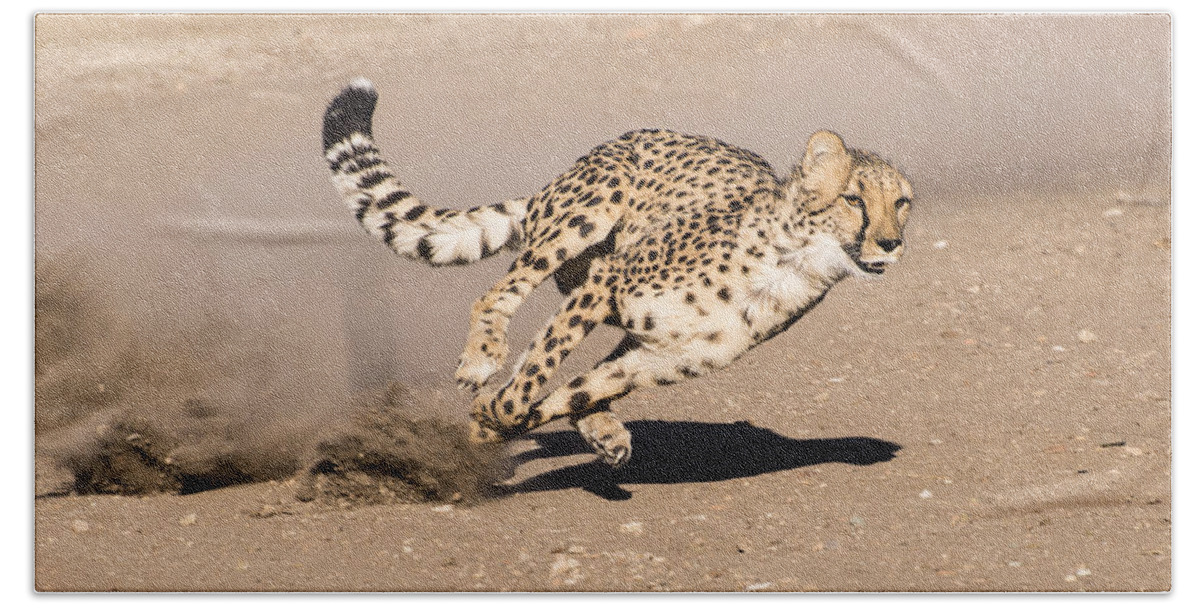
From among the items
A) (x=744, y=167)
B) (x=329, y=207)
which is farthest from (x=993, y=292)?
(x=329, y=207)

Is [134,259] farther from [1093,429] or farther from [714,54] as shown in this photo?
[1093,429]

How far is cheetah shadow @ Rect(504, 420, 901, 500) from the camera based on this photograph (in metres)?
5.01

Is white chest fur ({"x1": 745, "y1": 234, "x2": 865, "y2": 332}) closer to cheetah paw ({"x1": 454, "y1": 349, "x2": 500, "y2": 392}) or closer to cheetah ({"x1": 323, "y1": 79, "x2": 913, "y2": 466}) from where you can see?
cheetah ({"x1": 323, "y1": 79, "x2": 913, "y2": 466})

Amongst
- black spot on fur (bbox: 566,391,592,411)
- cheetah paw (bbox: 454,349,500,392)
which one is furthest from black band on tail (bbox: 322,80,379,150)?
black spot on fur (bbox: 566,391,592,411)

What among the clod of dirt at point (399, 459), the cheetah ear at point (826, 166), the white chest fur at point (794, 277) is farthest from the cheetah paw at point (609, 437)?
the cheetah ear at point (826, 166)

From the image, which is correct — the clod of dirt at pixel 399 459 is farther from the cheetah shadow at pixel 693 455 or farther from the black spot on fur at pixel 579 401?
the black spot on fur at pixel 579 401

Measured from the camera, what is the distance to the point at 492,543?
16.2 feet

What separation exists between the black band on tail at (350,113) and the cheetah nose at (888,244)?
5.22 feet

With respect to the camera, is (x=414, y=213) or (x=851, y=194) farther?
(x=414, y=213)

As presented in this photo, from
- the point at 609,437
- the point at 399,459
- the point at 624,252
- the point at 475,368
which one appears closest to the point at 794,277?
the point at 624,252

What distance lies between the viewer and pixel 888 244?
4.92 metres

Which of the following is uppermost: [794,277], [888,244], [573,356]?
[888,244]

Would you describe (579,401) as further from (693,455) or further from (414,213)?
(414,213)

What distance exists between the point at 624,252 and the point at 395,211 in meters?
0.72
